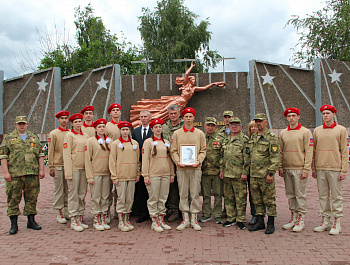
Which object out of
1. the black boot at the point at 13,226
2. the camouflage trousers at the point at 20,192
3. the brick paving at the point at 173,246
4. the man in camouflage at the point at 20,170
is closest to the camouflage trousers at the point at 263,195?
the brick paving at the point at 173,246

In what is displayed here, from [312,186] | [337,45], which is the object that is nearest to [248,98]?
[312,186]

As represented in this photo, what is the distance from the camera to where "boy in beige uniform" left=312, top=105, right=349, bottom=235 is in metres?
4.54

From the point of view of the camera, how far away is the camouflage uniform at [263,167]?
14.9 ft

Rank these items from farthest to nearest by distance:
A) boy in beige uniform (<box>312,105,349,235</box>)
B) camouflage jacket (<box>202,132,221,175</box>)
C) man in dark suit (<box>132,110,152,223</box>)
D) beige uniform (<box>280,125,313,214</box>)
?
1. man in dark suit (<box>132,110,152,223</box>)
2. camouflage jacket (<box>202,132,221,175</box>)
3. beige uniform (<box>280,125,313,214</box>)
4. boy in beige uniform (<box>312,105,349,235</box>)

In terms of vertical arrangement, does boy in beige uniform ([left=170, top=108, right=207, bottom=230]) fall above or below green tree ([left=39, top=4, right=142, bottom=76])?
below

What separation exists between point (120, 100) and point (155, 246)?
9.02 m

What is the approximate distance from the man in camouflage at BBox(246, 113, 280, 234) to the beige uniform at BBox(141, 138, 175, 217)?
1.30 meters

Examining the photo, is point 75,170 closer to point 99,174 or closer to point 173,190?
point 99,174

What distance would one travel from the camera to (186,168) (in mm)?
4879

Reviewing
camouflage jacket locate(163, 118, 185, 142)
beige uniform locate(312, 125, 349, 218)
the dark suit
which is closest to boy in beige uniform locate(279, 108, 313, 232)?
beige uniform locate(312, 125, 349, 218)

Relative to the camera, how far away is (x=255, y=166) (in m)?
4.69

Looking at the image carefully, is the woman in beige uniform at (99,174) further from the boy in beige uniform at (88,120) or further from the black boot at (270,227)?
the black boot at (270,227)

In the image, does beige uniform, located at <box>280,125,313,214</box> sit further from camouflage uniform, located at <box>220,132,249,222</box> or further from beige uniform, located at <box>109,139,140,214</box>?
beige uniform, located at <box>109,139,140,214</box>

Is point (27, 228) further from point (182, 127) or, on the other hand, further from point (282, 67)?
point (282, 67)
